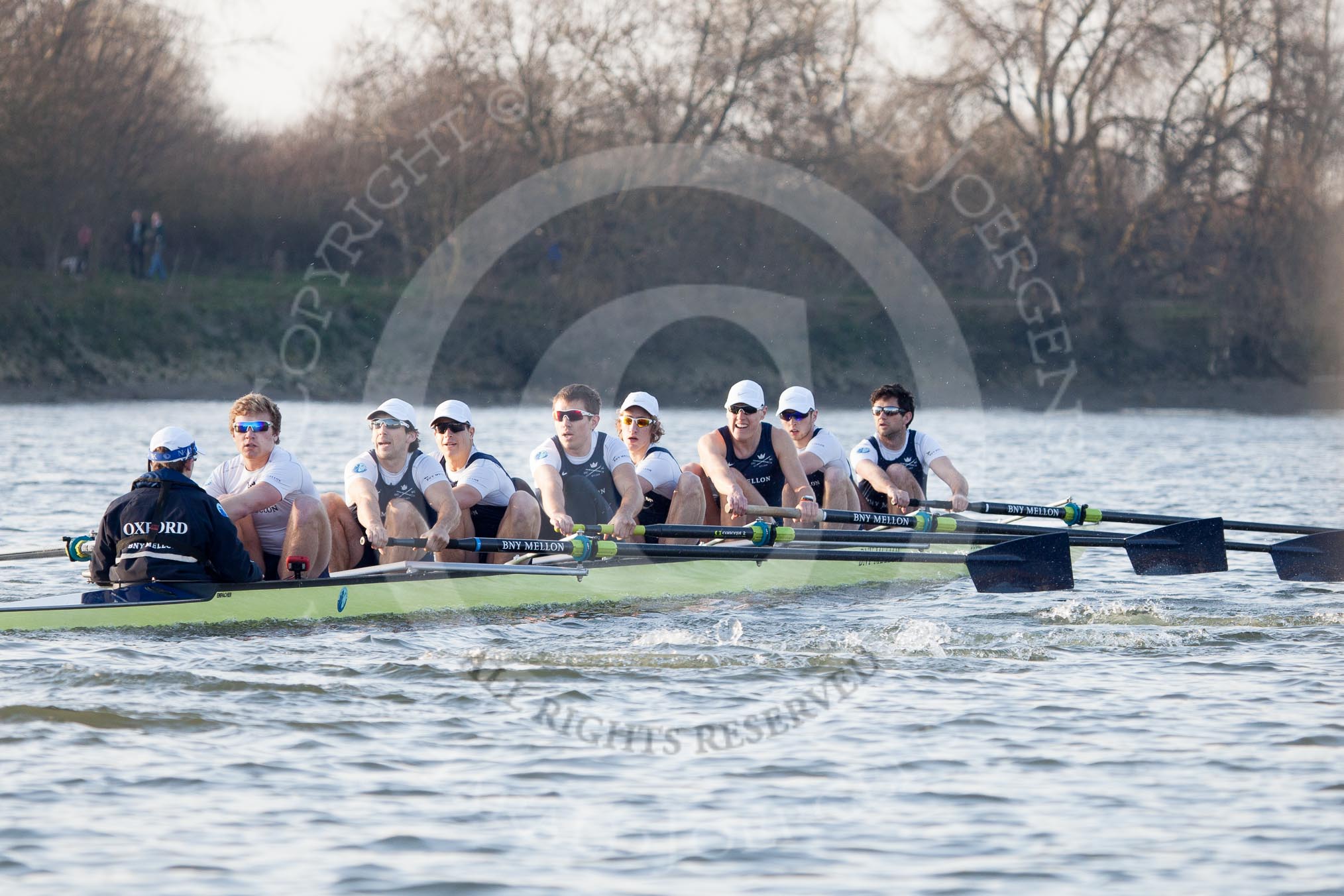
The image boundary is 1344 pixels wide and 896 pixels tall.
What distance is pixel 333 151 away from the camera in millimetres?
35562

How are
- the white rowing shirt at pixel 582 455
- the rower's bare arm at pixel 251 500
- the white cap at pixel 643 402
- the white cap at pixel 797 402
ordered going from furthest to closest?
the white cap at pixel 797 402 < the white cap at pixel 643 402 < the white rowing shirt at pixel 582 455 < the rower's bare arm at pixel 251 500

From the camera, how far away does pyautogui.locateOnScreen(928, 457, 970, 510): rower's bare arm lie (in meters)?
12.2

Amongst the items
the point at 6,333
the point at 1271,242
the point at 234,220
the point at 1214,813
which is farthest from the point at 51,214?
the point at 1214,813

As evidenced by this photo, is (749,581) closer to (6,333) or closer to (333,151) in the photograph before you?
(6,333)

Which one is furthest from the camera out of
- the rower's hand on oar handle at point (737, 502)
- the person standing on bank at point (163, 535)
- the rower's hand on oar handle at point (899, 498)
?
Result: the rower's hand on oar handle at point (899, 498)

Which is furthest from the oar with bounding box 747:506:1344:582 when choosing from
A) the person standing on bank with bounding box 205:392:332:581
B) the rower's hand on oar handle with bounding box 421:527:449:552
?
the person standing on bank with bounding box 205:392:332:581

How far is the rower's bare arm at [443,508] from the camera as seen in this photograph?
9781 mm

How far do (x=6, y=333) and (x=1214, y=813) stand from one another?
2926cm

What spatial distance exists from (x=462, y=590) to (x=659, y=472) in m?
2.16

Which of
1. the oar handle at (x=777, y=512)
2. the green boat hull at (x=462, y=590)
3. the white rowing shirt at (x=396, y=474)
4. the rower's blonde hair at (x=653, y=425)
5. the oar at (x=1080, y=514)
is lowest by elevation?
the green boat hull at (x=462, y=590)

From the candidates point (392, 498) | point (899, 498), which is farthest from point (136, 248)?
point (392, 498)

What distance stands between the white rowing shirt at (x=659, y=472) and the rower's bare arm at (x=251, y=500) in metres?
2.99

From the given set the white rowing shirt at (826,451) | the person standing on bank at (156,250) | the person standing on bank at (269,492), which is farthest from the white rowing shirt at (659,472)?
the person standing on bank at (156,250)

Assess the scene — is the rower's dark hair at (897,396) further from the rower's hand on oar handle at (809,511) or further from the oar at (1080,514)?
the rower's hand on oar handle at (809,511)
